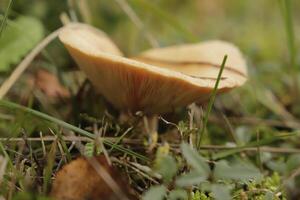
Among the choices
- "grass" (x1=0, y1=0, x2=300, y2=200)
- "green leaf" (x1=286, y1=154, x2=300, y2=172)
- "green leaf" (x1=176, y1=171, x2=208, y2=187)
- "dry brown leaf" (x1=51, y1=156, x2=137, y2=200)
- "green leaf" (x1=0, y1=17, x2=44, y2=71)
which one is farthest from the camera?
"green leaf" (x1=0, y1=17, x2=44, y2=71)

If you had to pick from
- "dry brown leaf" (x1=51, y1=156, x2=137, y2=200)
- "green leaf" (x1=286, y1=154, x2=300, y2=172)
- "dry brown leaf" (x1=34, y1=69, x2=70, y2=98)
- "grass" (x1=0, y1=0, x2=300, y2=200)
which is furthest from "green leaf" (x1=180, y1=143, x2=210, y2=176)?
"dry brown leaf" (x1=34, y1=69, x2=70, y2=98)

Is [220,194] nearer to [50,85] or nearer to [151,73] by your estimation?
[151,73]

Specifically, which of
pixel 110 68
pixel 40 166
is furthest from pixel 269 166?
pixel 40 166

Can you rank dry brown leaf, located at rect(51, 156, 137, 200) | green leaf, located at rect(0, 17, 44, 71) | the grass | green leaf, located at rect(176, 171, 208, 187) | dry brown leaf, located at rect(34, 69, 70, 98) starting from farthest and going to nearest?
dry brown leaf, located at rect(34, 69, 70, 98) → green leaf, located at rect(0, 17, 44, 71) → the grass → dry brown leaf, located at rect(51, 156, 137, 200) → green leaf, located at rect(176, 171, 208, 187)

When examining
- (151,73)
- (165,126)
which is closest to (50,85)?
(165,126)

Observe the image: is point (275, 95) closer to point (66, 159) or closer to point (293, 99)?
point (293, 99)

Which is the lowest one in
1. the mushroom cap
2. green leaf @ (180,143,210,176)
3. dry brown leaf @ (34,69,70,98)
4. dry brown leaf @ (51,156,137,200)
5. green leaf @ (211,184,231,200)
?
dry brown leaf @ (51,156,137,200)

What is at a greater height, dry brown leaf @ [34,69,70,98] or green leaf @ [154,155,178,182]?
dry brown leaf @ [34,69,70,98]

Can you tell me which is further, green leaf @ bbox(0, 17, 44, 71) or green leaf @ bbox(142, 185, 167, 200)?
green leaf @ bbox(0, 17, 44, 71)

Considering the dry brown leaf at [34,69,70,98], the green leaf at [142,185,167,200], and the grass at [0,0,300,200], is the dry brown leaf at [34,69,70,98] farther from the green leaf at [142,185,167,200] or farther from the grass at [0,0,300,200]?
the green leaf at [142,185,167,200]
